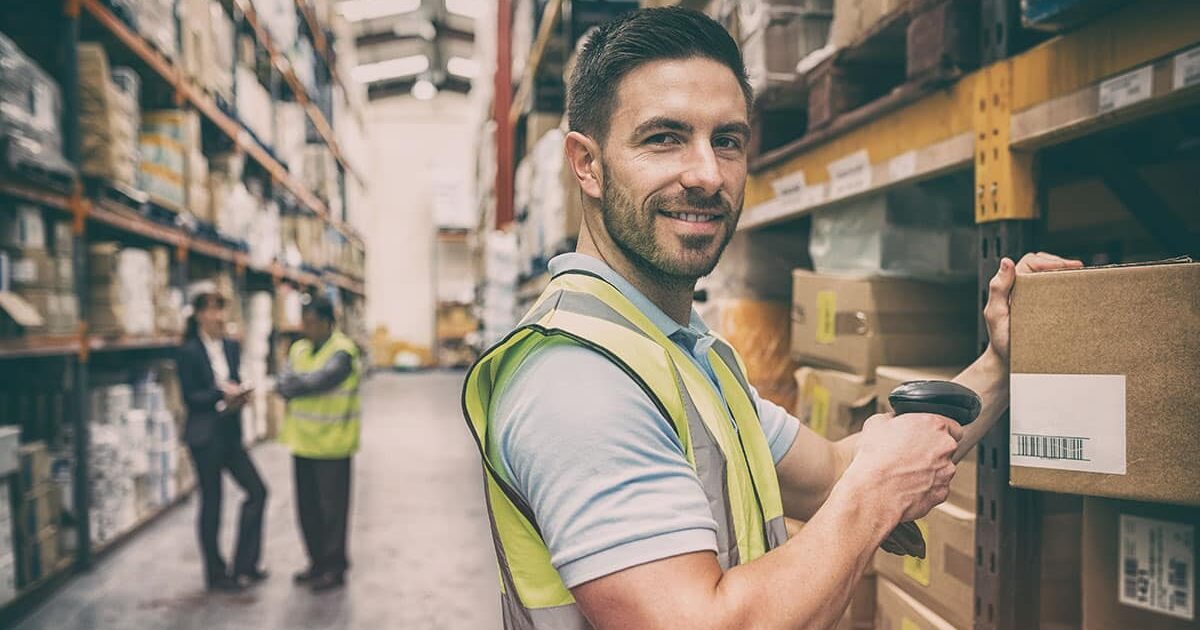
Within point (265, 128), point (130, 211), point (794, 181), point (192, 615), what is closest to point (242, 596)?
point (192, 615)

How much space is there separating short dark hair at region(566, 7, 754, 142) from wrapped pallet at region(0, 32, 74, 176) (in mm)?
3271

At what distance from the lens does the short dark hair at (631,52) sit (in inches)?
Answer: 42.5

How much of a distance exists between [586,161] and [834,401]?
116 centimetres

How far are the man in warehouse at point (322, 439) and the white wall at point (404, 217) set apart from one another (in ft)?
49.0

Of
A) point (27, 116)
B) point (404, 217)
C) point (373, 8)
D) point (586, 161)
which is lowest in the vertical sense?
point (586, 161)

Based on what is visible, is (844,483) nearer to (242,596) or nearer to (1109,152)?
(1109,152)

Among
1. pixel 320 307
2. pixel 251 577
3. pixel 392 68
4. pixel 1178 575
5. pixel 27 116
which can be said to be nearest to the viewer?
pixel 1178 575

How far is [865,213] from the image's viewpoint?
208 cm

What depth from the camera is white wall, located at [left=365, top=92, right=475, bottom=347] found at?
763 inches

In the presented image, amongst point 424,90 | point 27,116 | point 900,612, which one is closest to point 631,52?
point 900,612

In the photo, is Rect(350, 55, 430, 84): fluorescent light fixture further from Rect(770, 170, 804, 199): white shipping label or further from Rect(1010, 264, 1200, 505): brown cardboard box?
Rect(1010, 264, 1200, 505): brown cardboard box

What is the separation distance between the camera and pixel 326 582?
4078 millimetres

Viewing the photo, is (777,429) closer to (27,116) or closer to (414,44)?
(27,116)

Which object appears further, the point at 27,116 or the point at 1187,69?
the point at 27,116
